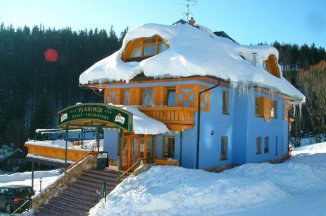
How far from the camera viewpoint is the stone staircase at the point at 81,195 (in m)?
14.6

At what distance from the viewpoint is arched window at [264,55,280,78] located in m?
24.5

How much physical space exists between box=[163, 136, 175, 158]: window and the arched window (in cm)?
976

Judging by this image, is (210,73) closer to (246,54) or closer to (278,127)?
(246,54)

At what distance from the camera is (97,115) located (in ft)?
54.1

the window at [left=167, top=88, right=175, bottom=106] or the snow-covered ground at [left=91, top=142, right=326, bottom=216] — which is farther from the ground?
the window at [left=167, top=88, right=175, bottom=106]

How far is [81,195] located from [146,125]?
13.6ft

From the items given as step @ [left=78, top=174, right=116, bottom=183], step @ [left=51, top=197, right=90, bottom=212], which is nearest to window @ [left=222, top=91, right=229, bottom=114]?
step @ [left=78, top=174, right=116, bottom=183]

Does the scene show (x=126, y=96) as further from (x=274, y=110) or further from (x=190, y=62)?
(x=274, y=110)

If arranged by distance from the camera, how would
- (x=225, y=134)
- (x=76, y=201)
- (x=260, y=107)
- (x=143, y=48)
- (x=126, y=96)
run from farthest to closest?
(x=260, y=107) < (x=126, y=96) < (x=143, y=48) < (x=225, y=134) < (x=76, y=201)

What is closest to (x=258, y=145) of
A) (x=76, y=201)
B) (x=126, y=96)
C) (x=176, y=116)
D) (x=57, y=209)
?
(x=176, y=116)

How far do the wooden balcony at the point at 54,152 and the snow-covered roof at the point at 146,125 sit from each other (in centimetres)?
400

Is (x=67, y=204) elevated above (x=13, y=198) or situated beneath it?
elevated above

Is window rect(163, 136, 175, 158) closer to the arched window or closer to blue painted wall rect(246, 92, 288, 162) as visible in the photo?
blue painted wall rect(246, 92, 288, 162)

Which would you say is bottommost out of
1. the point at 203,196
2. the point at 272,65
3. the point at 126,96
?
the point at 203,196
